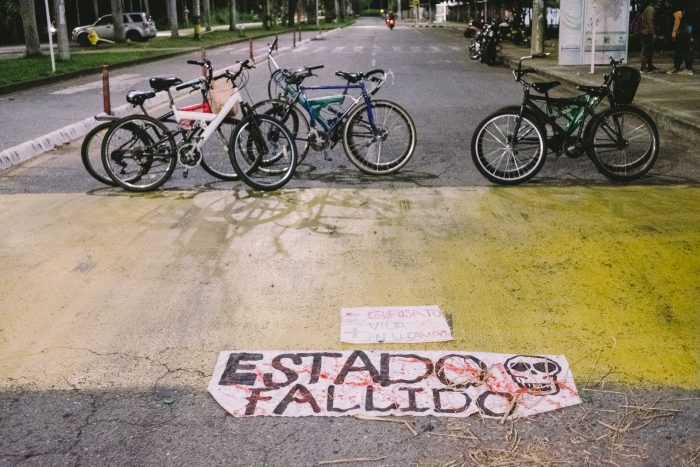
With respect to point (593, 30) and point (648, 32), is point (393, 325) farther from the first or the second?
point (593, 30)

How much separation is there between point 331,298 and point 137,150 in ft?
11.2

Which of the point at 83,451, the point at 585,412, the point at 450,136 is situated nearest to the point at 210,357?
the point at 83,451

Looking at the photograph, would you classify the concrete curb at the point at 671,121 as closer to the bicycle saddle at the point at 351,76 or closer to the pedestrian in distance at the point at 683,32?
the pedestrian in distance at the point at 683,32

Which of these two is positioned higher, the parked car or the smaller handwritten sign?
the parked car

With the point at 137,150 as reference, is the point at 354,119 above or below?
above

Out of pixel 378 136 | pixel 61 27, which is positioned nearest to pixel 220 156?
pixel 378 136

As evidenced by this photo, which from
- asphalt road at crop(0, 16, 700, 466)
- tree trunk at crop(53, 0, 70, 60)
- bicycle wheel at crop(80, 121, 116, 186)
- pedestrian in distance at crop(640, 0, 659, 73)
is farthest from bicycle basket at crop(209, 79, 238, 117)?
tree trunk at crop(53, 0, 70, 60)

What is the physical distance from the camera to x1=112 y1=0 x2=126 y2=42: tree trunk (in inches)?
1435

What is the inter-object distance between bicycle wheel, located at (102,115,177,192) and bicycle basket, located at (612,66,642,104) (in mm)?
4408

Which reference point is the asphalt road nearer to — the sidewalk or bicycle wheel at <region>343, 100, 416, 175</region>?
bicycle wheel at <region>343, 100, 416, 175</region>

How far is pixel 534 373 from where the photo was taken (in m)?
3.78

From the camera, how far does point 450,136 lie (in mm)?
10398

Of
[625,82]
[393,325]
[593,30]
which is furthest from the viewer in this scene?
[593,30]

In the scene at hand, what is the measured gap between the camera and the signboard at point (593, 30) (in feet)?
59.4
